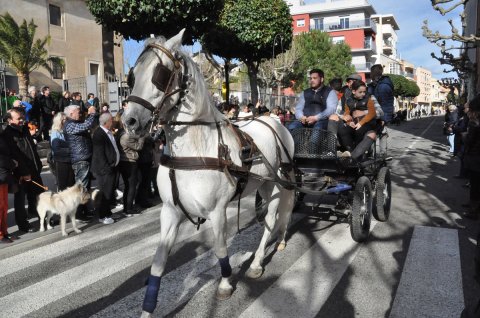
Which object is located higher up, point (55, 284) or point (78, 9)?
point (78, 9)

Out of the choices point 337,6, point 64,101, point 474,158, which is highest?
point 337,6

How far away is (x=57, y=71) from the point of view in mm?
24844

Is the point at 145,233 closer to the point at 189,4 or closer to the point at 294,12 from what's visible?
the point at 189,4

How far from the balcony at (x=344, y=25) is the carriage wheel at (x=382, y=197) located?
6098cm

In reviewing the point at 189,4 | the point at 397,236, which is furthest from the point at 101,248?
the point at 189,4

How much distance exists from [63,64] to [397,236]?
23522 mm

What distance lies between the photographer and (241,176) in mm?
3791

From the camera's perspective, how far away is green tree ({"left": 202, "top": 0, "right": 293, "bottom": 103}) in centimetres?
1797

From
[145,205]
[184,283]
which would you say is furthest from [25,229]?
[184,283]

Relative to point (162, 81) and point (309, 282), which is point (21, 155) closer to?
point (162, 81)

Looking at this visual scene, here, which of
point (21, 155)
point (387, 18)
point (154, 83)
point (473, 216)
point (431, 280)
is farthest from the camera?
point (387, 18)

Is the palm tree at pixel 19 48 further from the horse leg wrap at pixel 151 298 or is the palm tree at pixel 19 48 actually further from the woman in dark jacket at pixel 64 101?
the horse leg wrap at pixel 151 298

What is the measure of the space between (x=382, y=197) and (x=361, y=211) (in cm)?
112

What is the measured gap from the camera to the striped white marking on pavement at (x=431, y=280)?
11.9ft
